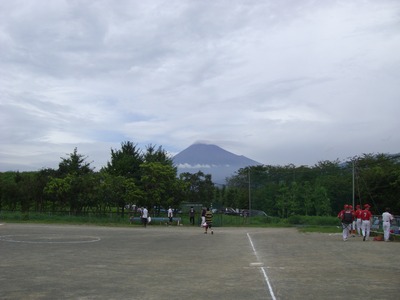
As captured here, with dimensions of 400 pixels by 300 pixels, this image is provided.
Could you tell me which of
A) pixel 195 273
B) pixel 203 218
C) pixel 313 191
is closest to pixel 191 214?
pixel 203 218

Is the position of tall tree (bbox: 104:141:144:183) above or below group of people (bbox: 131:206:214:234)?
above

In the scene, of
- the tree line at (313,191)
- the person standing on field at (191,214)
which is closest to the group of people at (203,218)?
the person standing on field at (191,214)

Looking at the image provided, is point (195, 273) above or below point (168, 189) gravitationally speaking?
below

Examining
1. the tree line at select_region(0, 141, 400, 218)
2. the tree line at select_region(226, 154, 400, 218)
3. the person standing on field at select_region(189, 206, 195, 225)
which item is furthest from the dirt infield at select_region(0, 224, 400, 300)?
the tree line at select_region(226, 154, 400, 218)

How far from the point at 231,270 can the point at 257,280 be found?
5.65 feet

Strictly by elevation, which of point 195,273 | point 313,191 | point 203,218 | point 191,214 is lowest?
point 195,273

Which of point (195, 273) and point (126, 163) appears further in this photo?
point (126, 163)

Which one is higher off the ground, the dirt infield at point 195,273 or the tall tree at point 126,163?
the tall tree at point 126,163

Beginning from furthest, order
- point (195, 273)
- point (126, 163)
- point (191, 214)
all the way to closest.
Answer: point (126, 163)
point (191, 214)
point (195, 273)

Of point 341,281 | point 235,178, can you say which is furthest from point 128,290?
point 235,178

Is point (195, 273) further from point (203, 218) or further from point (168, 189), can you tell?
point (168, 189)

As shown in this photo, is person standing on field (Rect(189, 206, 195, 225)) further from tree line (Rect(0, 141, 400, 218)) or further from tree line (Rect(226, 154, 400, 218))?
tree line (Rect(226, 154, 400, 218))

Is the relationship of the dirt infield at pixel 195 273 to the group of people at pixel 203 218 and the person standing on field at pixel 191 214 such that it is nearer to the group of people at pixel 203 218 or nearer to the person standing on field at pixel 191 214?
the group of people at pixel 203 218

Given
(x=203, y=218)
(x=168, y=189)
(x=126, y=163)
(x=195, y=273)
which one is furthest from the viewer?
(x=126, y=163)
